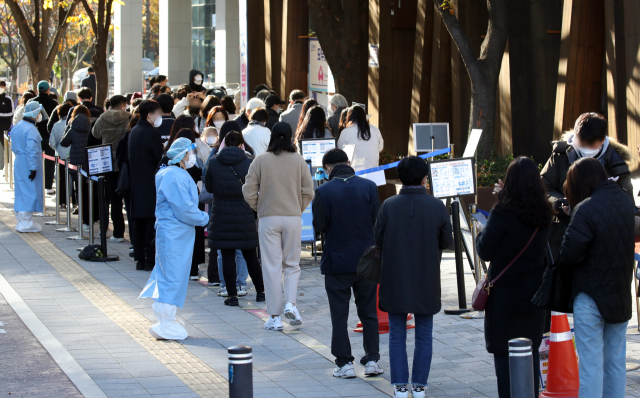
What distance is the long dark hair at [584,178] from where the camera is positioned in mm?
5219

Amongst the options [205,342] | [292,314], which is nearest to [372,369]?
[292,314]

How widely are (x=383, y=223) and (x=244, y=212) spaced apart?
3.03m

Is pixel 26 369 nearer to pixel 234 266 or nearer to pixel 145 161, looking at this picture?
pixel 234 266

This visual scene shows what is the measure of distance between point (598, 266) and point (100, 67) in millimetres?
16749

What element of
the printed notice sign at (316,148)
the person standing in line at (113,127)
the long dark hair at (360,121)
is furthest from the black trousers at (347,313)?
the person standing in line at (113,127)

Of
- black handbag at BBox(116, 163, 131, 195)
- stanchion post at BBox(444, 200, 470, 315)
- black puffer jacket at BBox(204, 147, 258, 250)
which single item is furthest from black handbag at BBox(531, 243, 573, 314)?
black handbag at BBox(116, 163, 131, 195)

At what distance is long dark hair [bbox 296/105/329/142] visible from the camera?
11.4 m

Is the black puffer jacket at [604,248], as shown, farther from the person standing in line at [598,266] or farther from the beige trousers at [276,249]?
the beige trousers at [276,249]

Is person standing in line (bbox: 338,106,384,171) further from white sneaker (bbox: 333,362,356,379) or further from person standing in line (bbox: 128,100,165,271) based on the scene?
white sneaker (bbox: 333,362,356,379)

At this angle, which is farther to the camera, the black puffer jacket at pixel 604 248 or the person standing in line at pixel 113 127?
the person standing in line at pixel 113 127

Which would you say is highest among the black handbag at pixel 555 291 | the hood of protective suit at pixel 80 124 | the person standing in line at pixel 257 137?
the hood of protective suit at pixel 80 124

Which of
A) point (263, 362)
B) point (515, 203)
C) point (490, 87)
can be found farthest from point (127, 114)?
point (515, 203)

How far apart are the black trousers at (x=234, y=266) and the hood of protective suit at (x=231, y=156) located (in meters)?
0.97

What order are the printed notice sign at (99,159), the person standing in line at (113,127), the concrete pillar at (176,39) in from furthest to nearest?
the concrete pillar at (176,39), the person standing in line at (113,127), the printed notice sign at (99,159)
